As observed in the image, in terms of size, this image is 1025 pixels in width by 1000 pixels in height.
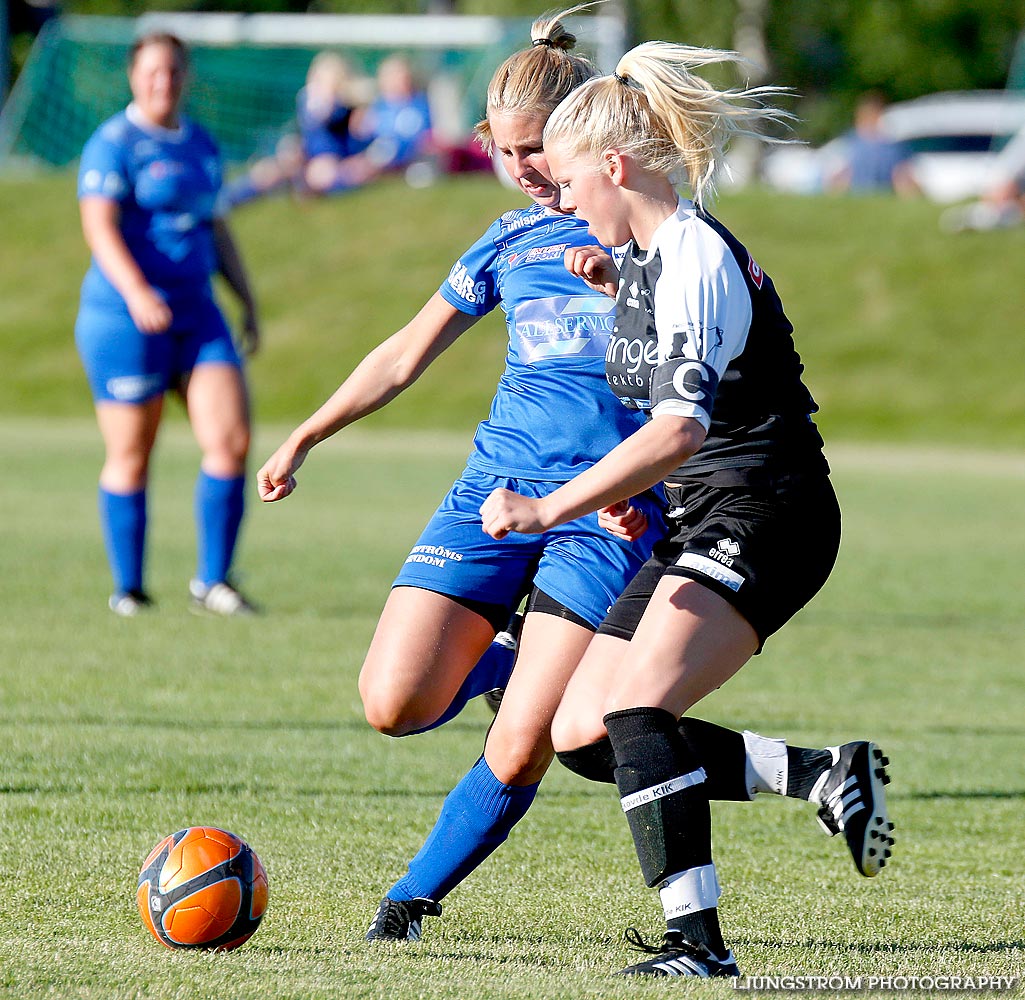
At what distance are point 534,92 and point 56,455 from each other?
1344 cm

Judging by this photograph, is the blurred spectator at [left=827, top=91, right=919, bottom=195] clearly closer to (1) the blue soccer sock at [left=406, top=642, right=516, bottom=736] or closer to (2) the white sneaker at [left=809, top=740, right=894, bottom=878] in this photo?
(1) the blue soccer sock at [left=406, top=642, right=516, bottom=736]

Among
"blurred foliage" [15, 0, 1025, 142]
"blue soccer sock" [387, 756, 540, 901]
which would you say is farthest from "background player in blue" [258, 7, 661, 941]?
"blurred foliage" [15, 0, 1025, 142]

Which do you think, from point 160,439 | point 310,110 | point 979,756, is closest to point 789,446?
point 979,756

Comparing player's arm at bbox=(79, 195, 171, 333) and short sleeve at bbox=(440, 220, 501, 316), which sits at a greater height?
short sleeve at bbox=(440, 220, 501, 316)

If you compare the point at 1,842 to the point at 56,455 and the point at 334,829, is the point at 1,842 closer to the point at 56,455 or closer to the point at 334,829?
the point at 334,829

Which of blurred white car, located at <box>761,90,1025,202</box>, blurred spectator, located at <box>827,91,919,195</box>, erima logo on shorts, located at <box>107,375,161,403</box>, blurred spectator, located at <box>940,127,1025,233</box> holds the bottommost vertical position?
blurred white car, located at <box>761,90,1025,202</box>

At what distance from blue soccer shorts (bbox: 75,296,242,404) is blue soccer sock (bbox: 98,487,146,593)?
468 millimetres

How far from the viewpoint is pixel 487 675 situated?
14.7 feet

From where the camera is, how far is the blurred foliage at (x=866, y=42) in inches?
1727

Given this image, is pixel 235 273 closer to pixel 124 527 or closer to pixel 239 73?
pixel 124 527

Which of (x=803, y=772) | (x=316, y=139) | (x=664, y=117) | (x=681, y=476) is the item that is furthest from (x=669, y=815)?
(x=316, y=139)

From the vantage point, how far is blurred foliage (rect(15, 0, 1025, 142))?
43.9 m

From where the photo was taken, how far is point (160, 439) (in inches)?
762

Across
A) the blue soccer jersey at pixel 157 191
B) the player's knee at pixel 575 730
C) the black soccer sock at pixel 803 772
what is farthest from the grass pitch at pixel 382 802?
the blue soccer jersey at pixel 157 191
